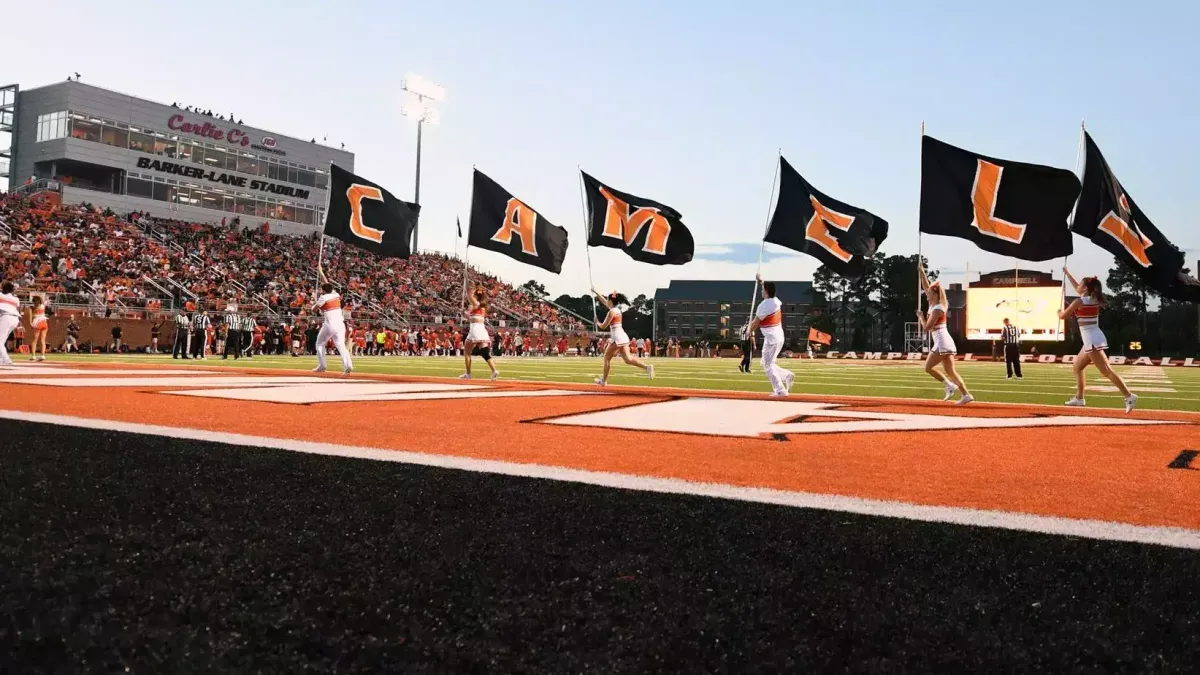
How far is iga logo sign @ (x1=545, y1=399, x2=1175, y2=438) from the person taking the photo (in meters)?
7.28

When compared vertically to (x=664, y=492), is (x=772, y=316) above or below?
above

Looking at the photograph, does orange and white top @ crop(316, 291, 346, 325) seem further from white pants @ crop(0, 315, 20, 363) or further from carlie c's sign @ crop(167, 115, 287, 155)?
carlie c's sign @ crop(167, 115, 287, 155)

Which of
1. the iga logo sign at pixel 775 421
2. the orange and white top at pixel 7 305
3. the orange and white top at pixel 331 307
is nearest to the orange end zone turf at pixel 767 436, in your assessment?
the iga logo sign at pixel 775 421

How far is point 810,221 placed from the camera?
15758 millimetres

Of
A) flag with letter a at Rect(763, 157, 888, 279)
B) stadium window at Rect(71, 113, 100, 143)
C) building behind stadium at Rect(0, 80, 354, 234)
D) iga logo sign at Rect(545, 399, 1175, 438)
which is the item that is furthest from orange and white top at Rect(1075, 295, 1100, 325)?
stadium window at Rect(71, 113, 100, 143)

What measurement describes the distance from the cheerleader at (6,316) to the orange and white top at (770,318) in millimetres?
15251

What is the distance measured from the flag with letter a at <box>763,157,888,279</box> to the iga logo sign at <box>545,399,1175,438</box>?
6216mm

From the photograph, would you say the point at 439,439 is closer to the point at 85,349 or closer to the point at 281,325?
the point at 85,349

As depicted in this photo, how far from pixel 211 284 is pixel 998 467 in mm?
41397

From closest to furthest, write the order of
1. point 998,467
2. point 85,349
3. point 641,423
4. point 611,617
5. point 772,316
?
point 611,617
point 998,467
point 641,423
point 772,316
point 85,349

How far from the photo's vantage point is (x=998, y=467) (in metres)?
5.30

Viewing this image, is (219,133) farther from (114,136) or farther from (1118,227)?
(1118,227)

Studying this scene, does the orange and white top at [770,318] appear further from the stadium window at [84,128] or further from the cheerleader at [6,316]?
the stadium window at [84,128]

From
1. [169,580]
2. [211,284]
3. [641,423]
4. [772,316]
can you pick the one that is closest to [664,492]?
[169,580]
